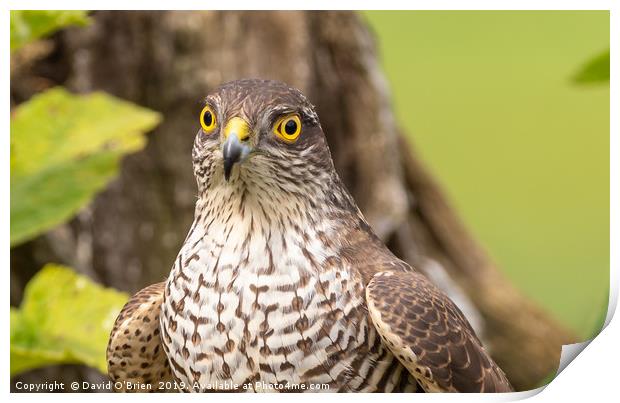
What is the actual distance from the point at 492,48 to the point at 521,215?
0.87 meters

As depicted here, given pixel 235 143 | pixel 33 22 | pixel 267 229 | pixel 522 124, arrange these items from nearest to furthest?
pixel 235 143
pixel 267 229
pixel 33 22
pixel 522 124

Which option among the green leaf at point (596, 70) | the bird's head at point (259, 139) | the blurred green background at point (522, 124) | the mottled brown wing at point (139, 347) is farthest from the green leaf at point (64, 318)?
the green leaf at point (596, 70)

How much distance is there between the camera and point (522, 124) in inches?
148

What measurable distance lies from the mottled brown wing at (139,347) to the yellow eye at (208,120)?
22.0 inches

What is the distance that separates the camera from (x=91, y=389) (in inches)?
126

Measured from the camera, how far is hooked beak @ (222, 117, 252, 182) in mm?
2277

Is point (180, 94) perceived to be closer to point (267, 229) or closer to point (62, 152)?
point (62, 152)

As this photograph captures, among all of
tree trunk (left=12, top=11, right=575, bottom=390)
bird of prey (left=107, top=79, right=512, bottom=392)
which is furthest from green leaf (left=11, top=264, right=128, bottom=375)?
tree trunk (left=12, top=11, right=575, bottom=390)

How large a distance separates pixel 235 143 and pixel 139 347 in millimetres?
766

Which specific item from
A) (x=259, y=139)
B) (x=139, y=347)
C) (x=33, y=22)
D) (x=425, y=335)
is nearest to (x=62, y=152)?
(x=33, y=22)

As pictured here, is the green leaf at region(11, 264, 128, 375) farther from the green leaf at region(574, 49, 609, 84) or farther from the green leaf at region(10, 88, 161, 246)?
the green leaf at region(574, 49, 609, 84)

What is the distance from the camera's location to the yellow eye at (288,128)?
2414 millimetres

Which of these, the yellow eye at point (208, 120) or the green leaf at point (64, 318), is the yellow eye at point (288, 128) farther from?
the green leaf at point (64, 318)
